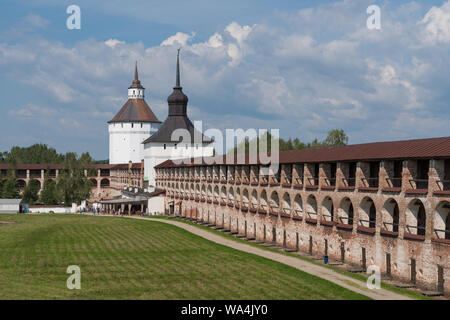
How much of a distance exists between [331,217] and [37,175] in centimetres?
9895

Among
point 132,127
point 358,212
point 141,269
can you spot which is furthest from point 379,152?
point 132,127

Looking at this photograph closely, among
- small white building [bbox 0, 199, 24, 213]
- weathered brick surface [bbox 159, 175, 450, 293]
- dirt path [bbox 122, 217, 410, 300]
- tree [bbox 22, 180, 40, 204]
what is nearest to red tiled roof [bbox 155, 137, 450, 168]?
weathered brick surface [bbox 159, 175, 450, 293]

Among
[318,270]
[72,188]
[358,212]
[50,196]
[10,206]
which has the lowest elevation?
[318,270]

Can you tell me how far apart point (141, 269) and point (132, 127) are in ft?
320

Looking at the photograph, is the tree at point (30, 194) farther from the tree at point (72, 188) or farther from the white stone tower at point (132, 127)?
the white stone tower at point (132, 127)

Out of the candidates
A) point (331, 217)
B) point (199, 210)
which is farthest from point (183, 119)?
point (331, 217)

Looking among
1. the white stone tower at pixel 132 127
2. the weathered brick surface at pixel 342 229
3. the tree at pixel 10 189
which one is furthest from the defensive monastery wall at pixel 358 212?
the white stone tower at pixel 132 127

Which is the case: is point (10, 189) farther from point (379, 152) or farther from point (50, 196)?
point (379, 152)

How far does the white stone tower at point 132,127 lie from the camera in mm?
129625

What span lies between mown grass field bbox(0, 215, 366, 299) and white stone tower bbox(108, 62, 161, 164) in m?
74.9

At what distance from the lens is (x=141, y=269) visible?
34.7m
